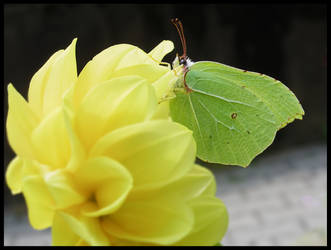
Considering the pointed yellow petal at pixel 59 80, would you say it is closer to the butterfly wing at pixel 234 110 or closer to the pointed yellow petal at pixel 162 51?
the pointed yellow petal at pixel 162 51

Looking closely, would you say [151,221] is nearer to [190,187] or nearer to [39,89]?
[190,187]

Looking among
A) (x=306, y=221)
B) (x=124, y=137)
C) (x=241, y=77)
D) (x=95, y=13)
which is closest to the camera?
(x=124, y=137)

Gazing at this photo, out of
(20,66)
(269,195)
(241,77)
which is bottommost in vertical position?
(269,195)

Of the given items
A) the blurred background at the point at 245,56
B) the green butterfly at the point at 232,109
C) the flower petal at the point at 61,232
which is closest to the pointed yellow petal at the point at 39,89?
the flower petal at the point at 61,232

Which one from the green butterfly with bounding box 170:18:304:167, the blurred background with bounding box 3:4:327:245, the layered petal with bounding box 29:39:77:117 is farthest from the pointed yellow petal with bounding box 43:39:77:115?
the blurred background with bounding box 3:4:327:245

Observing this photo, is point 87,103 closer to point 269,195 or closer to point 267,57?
point 269,195

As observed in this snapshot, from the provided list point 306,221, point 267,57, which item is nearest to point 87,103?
point 306,221
